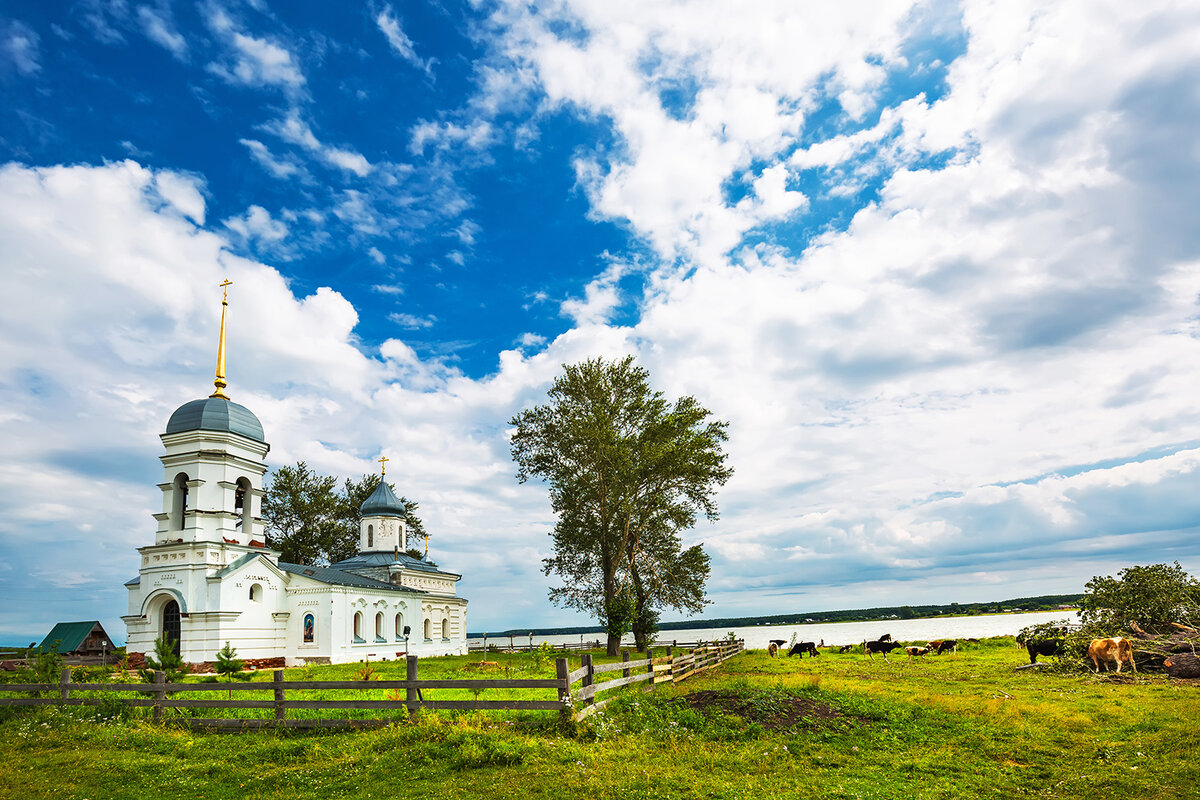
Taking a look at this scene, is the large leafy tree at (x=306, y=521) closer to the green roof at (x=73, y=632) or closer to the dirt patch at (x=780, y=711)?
the green roof at (x=73, y=632)

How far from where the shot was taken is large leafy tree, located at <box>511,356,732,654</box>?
36.0 metres

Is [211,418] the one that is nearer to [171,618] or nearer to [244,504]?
[244,504]

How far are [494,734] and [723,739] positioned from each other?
3.85 m

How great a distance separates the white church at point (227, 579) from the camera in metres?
36.9

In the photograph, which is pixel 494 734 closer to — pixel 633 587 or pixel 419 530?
pixel 633 587

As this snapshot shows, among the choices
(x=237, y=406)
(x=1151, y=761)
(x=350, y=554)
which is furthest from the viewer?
(x=350, y=554)

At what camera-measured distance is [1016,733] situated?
1236 cm

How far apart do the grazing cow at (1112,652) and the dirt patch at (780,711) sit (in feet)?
38.7

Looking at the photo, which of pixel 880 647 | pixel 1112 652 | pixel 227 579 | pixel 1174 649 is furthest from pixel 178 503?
pixel 1174 649

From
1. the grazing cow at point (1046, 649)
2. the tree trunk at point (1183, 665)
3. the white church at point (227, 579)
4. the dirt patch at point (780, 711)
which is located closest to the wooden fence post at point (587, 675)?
the dirt patch at point (780, 711)

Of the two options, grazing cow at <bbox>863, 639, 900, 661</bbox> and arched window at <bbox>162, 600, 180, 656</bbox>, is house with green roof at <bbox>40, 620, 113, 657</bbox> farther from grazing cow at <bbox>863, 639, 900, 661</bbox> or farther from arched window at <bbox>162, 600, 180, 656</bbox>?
grazing cow at <bbox>863, 639, 900, 661</bbox>

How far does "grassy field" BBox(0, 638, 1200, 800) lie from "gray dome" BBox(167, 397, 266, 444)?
2563 centimetres

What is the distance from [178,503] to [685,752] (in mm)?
37051

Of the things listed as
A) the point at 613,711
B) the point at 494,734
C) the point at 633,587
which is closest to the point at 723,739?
the point at 613,711
